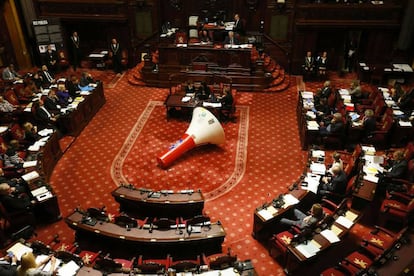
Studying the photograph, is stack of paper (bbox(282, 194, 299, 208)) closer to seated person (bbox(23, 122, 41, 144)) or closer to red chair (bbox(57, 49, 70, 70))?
seated person (bbox(23, 122, 41, 144))

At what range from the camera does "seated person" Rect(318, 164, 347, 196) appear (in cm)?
830

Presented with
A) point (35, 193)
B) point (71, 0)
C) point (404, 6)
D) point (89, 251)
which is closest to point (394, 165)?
point (89, 251)

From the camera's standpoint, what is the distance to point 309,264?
23.6ft

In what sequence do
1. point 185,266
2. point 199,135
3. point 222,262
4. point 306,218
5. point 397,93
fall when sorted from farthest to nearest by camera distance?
point 397,93 < point 199,135 < point 306,218 < point 222,262 < point 185,266

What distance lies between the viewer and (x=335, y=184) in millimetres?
8312

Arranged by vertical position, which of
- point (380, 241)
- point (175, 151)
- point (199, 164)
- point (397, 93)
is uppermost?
point (397, 93)

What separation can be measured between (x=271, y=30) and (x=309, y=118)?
6359 millimetres

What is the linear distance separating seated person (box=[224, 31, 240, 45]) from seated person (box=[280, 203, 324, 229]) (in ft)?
28.4

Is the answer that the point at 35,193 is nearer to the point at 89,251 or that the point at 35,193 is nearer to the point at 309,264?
the point at 89,251

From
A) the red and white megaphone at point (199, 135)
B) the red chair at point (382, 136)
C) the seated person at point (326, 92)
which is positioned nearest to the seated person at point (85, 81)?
the red and white megaphone at point (199, 135)

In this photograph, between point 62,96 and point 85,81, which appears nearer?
point 62,96

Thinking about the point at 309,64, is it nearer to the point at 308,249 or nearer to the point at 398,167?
the point at 398,167

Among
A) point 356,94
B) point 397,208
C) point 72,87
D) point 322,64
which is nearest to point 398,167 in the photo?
point 397,208

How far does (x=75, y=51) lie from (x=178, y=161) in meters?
9.35
